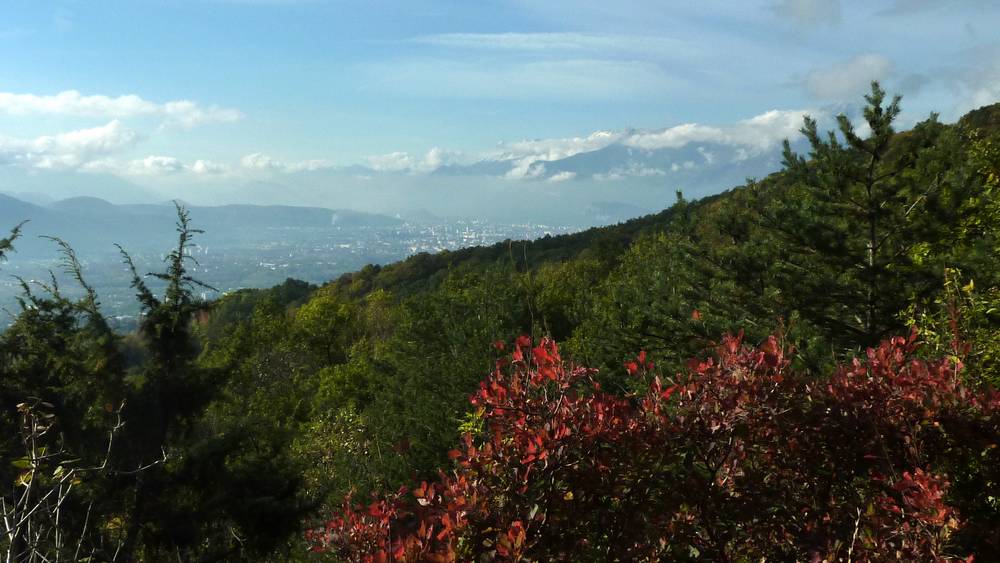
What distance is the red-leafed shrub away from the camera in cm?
251

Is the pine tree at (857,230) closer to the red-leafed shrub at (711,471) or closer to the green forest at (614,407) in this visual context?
the green forest at (614,407)

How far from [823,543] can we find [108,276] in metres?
207

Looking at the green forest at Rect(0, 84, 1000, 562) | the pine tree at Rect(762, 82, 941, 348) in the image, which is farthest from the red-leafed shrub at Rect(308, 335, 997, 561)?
the pine tree at Rect(762, 82, 941, 348)

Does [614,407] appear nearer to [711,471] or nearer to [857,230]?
[711,471]

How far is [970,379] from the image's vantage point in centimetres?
396

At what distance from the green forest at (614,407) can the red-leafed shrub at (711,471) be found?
13mm

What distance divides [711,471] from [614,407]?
493 millimetres

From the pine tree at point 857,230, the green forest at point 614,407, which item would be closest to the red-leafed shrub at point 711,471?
the green forest at point 614,407

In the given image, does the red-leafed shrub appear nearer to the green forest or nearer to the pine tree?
the green forest

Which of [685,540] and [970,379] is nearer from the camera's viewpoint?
[685,540]

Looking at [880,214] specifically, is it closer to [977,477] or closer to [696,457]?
[977,477]

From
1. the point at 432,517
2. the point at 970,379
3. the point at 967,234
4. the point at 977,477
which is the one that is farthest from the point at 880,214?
the point at 432,517

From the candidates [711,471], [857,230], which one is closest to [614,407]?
[711,471]

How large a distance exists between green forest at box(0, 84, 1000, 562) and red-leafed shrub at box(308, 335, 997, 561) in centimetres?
1
